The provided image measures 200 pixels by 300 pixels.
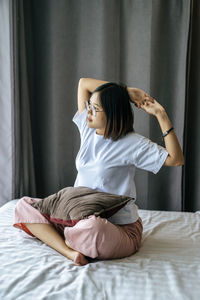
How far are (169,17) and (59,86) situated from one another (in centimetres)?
94

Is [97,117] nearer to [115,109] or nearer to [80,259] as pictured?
[115,109]

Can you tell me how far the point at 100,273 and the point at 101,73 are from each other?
1605 mm

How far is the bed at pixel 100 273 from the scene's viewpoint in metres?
0.97

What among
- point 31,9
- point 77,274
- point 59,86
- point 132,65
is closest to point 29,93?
point 59,86

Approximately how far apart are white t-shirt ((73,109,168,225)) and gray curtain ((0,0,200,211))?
92 centimetres

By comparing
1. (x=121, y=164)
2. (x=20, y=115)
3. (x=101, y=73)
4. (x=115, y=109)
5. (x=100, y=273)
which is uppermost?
(x=101, y=73)

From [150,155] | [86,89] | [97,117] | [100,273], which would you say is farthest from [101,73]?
[100,273]

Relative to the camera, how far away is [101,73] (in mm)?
2369

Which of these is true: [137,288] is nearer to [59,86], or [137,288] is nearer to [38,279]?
[38,279]

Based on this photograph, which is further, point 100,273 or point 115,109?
point 115,109

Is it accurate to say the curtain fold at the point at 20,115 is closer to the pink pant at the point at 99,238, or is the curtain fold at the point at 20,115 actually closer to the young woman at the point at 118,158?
the young woman at the point at 118,158

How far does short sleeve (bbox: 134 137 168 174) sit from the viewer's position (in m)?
1.34

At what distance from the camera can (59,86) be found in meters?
2.43

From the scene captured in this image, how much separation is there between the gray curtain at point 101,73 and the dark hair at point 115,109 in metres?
0.98
